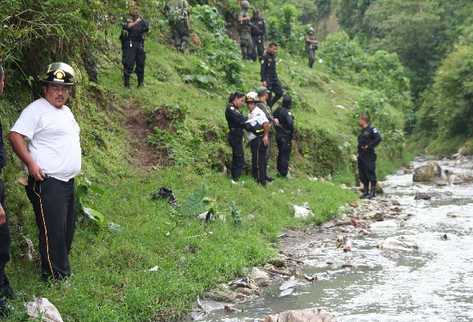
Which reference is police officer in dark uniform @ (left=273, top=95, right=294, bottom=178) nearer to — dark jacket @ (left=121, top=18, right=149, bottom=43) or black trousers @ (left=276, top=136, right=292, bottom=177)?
black trousers @ (left=276, top=136, right=292, bottom=177)

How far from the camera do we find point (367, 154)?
667 inches

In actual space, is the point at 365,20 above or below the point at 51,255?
below

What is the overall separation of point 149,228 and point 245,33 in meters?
17.1

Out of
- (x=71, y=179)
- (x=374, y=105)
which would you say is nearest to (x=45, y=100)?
(x=71, y=179)

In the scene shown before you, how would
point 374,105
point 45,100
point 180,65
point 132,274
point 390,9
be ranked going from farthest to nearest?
point 390,9 < point 374,105 < point 180,65 < point 132,274 < point 45,100

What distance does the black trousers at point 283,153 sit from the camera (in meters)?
15.8

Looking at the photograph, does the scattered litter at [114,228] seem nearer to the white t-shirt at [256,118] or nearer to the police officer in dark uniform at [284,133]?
the white t-shirt at [256,118]

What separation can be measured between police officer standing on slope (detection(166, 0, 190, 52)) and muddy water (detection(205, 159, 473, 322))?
33.2ft

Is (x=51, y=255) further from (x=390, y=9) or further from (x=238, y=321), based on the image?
(x=390, y=9)

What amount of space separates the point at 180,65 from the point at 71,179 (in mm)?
12225

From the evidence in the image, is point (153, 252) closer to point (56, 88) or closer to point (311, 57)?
point (56, 88)

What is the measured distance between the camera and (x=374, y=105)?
1062 inches

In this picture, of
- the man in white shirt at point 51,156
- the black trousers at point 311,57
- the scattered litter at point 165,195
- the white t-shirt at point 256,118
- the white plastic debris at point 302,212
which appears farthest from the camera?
the black trousers at point 311,57

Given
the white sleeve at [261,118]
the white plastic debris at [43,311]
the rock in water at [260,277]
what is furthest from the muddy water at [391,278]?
the white sleeve at [261,118]
